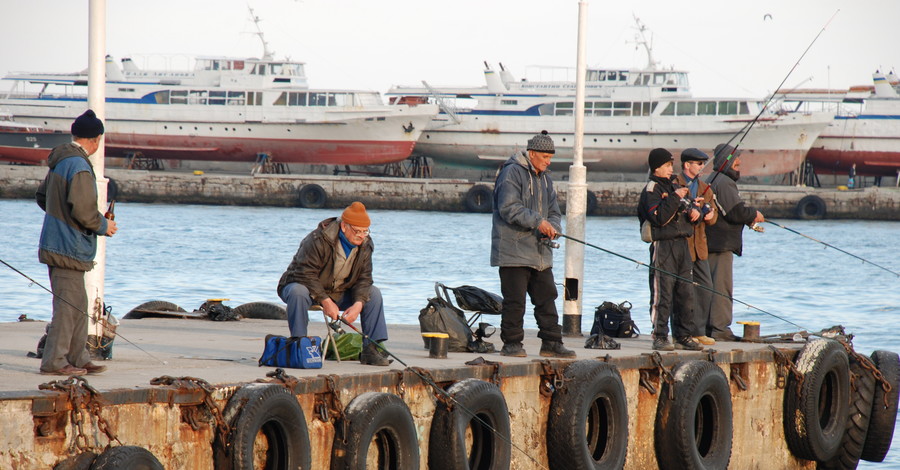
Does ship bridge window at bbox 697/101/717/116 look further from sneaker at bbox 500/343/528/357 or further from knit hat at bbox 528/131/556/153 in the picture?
sneaker at bbox 500/343/528/357

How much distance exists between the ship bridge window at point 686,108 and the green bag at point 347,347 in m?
50.7

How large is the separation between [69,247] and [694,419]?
4574mm

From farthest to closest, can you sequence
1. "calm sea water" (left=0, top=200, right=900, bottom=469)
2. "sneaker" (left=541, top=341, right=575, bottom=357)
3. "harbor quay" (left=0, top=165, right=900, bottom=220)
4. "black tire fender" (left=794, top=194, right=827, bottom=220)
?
"harbor quay" (left=0, top=165, right=900, bottom=220) → "black tire fender" (left=794, top=194, right=827, bottom=220) → "calm sea water" (left=0, top=200, right=900, bottom=469) → "sneaker" (left=541, top=341, right=575, bottom=357)

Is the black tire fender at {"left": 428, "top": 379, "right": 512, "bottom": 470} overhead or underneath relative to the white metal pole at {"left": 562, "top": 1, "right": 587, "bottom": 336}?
underneath

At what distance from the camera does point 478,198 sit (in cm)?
4966

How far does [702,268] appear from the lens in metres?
9.80

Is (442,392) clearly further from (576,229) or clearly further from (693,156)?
(576,229)

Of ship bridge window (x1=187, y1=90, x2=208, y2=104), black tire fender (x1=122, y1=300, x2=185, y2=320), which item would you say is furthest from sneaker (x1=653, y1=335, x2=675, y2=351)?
ship bridge window (x1=187, y1=90, x2=208, y2=104)

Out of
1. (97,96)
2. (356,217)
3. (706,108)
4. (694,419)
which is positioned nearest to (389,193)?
(706,108)

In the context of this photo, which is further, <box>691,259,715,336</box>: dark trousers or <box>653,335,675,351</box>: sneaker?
<box>691,259,715,336</box>: dark trousers

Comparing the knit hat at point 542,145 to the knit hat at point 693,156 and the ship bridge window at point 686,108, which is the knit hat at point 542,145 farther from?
the ship bridge window at point 686,108

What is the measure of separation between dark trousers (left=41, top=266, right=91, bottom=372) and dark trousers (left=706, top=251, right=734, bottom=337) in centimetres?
555

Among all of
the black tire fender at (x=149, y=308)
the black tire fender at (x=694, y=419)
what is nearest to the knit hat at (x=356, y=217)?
the black tire fender at (x=694, y=419)

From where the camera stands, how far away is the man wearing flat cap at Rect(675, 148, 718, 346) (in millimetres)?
9516
